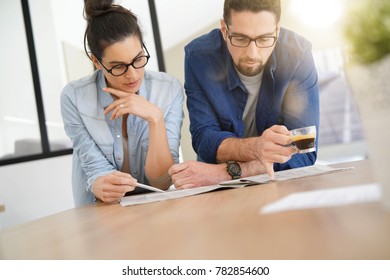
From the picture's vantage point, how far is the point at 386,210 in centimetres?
53

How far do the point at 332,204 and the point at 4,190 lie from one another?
8.58 feet

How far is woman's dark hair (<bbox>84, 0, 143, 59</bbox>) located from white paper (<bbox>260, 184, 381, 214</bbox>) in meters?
1.29

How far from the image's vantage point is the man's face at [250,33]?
1763 millimetres

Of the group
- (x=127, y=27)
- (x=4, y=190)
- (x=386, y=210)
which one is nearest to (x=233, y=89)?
(x=127, y=27)

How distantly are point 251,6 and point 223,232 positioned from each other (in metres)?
1.32

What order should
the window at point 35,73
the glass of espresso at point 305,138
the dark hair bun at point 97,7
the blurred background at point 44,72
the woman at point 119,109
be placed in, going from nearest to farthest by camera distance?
the glass of espresso at point 305,138, the woman at point 119,109, the dark hair bun at point 97,7, the blurred background at point 44,72, the window at point 35,73

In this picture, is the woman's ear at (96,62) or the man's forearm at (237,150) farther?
the woman's ear at (96,62)

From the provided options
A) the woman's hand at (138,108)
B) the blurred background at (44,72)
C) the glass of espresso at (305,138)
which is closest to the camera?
the glass of espresso at (305,138)

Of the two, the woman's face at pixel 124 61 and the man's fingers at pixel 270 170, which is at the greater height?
the woman's face at pixel 124 61

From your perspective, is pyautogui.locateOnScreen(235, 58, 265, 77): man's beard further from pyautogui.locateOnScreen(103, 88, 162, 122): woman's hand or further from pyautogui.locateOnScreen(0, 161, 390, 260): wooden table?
pyautogui.locateOnScreen(0, 161, 390, 260): wooden table

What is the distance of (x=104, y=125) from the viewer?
1.93 metres

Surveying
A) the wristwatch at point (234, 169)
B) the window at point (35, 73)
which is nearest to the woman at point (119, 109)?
the wristwatch at point (234, 169)

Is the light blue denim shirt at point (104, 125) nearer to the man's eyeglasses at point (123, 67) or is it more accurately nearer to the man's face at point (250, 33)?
the man's eyeglasses at point (123, 67)

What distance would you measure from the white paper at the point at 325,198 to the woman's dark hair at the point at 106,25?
4.24ft
